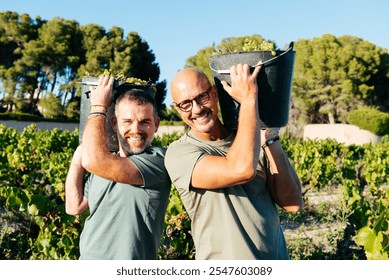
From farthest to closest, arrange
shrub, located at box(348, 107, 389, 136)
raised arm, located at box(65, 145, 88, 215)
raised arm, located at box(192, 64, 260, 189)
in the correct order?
shrub, located at box(348, 107, 389, 136)
raised arm, located at box(65, 145, 88, 215)
raised arm, located at box(192, 64, 260, 189)

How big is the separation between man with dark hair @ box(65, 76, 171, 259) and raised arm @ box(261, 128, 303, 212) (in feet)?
1.39

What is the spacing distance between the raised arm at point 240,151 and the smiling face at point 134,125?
345mm


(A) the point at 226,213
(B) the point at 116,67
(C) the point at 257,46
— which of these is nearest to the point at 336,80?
(B) the point at 116,67

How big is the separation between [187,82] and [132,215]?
0.56 metres

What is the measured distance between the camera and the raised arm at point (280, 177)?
5.81 ft

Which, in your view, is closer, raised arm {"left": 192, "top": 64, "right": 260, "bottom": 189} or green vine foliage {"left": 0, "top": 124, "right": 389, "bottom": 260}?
raised arm {"left": 192, "top": 64, "right": 260, "bottom": 189}

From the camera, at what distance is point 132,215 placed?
186 centimetres

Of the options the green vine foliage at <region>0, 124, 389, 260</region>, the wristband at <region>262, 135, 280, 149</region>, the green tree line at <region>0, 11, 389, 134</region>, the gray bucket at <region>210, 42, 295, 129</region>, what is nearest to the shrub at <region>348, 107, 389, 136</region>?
the green tree line at <region>0, 11, 389, 134</region>

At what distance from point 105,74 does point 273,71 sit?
27.8 inches

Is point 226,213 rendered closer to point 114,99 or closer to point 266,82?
point 266,82

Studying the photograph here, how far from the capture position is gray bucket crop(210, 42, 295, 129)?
176 centimetres

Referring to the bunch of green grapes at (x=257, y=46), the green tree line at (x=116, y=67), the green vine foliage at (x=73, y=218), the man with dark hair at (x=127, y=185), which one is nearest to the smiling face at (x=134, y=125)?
the man with dark hair at (x=127, y=185)

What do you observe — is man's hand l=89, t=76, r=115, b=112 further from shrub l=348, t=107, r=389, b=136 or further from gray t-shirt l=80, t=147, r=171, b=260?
shrub l=348, t=107, r=389, b=136

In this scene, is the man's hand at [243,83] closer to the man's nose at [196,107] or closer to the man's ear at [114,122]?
the man's nose at [196,107]
